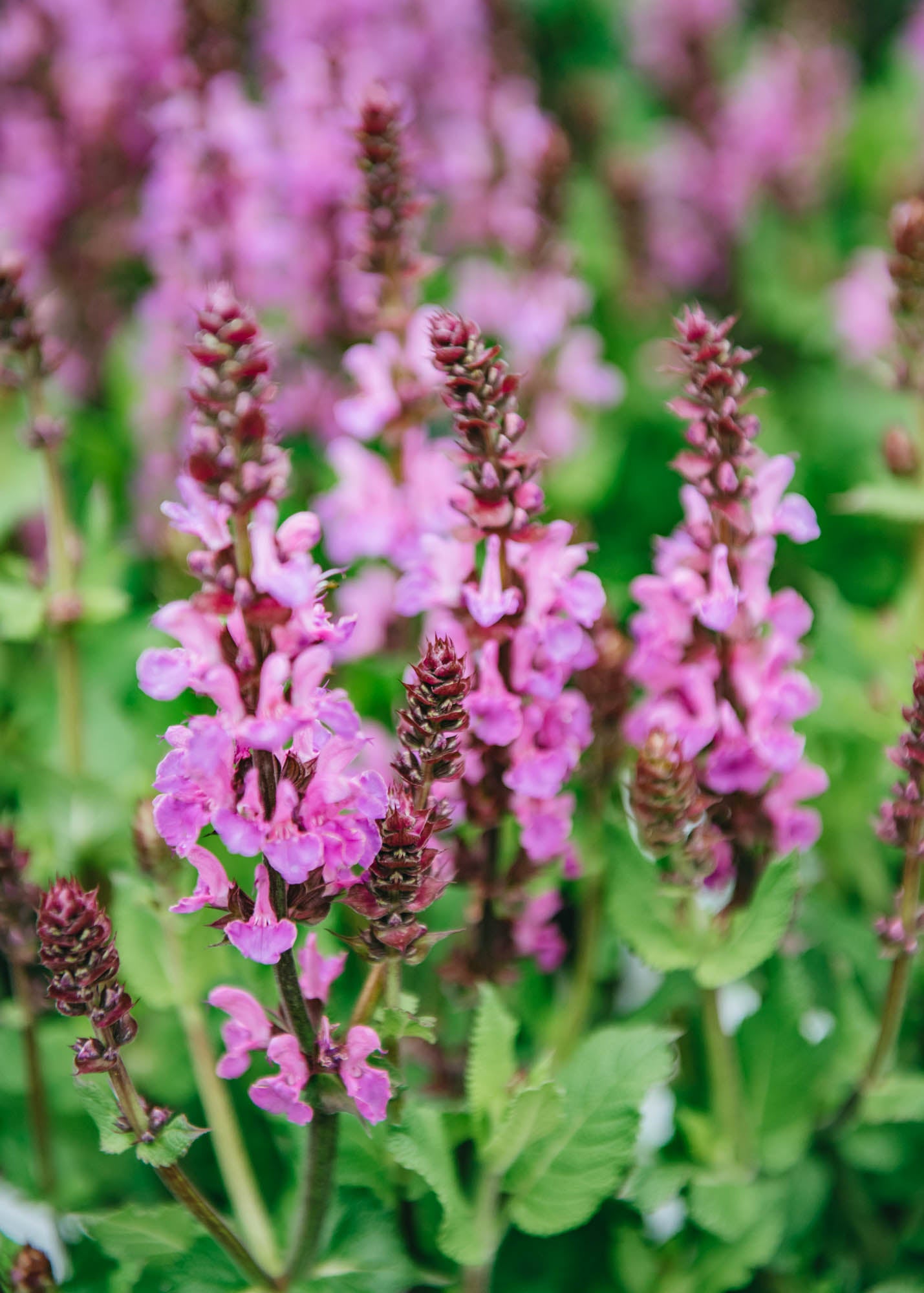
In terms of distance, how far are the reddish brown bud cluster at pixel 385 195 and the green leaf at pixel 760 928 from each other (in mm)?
570

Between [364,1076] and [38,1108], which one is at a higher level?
[364,1076]

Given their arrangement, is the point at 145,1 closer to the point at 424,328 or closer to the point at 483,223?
the point at 483,223

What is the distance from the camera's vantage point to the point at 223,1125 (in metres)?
0.90

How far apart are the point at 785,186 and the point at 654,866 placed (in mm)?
1546

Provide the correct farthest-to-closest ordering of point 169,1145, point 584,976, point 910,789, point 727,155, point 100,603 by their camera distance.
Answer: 1. point 727,155
2. point 100,603
3. point 584,976
4. point 910,789
5. point 169,1145

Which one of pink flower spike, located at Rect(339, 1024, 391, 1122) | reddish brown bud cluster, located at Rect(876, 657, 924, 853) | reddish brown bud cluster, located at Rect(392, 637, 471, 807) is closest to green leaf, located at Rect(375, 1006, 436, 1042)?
pink flower spike, located at Rect(339, 1024, 391, 1122)

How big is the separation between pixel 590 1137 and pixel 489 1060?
0.08 meters

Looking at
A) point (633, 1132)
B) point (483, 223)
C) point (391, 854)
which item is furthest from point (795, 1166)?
point (483, 223)

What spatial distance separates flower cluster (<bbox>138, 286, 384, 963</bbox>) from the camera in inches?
22.4

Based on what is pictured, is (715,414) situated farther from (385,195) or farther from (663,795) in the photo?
(385,195)

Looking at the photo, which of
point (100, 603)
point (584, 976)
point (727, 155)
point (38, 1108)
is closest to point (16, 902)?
point (38, 1108)

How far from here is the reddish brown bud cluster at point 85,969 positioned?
24.2 inches

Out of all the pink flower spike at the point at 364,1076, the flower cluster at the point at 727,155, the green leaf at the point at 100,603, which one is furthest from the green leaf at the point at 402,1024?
the flower cluster at the point at 727,155

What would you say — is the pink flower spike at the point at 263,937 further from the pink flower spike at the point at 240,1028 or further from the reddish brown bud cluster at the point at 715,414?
the reddish brown bud cluster at the point at 715,414
